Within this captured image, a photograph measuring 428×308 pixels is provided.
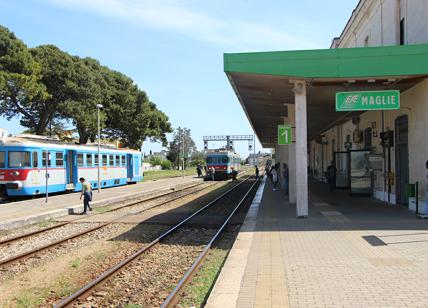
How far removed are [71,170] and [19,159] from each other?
15.1 ft

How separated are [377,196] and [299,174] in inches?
291

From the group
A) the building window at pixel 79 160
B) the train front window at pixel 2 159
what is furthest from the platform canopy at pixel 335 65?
the building window at pixel 79 160

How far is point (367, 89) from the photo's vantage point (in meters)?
16.0

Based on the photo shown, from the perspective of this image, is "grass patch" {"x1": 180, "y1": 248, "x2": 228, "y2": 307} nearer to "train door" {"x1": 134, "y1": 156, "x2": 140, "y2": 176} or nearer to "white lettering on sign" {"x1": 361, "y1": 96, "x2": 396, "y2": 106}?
"white lettering on sign" {"x1": 361, "y1": 96, "x2": 396, "y2": 106}

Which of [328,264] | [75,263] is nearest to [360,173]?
[328,264]

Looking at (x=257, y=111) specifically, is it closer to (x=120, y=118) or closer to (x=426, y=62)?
(x=426, y=62)

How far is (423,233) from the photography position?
34.8 feet

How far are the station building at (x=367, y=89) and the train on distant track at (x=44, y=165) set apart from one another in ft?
32.4

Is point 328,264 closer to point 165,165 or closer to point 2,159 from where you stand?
point 2,159

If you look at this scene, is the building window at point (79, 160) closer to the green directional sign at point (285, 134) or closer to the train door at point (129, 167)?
the train door at point (129, 167)

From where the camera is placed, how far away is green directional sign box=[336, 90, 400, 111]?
13133mm

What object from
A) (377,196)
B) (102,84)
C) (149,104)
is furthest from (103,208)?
(149,104)

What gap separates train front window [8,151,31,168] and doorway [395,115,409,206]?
15750mm

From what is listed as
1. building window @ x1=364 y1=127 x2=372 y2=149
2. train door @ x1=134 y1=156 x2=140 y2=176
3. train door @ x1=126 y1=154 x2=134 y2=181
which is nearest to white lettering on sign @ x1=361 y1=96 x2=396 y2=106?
building window @ x1=364 y1=127 x2=372 y2=149
